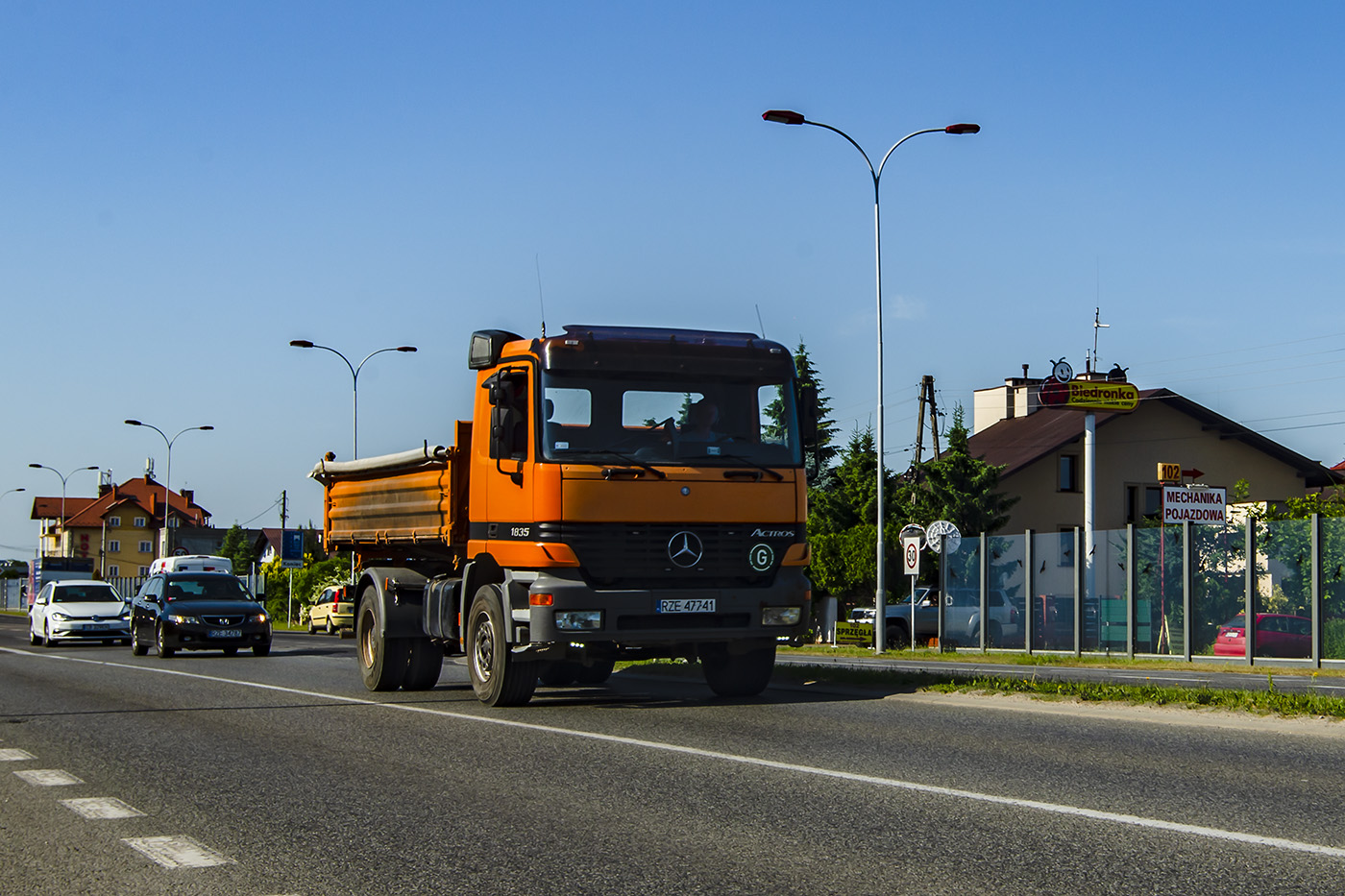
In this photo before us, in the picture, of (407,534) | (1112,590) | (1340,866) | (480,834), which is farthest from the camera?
(1112,590)

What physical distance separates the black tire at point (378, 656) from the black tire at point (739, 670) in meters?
3.41

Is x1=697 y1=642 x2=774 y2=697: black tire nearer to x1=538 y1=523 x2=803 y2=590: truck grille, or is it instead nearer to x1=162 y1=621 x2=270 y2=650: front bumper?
x1=538 y1=523 x2=803 y2=590: truck grille

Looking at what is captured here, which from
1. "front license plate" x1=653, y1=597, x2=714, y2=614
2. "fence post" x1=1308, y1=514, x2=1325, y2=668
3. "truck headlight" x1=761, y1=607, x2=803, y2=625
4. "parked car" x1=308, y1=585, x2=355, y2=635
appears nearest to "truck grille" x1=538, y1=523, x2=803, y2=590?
"front license plate" x1=653, y1=597, x2=714, y2=614

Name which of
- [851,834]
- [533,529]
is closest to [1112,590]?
[533,529]

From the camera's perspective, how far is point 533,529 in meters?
12.2

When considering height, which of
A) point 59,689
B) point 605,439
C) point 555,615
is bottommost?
point 59,689

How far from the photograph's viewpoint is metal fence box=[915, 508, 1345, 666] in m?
24.0

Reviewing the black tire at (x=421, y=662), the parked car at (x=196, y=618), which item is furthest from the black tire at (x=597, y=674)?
the parked car at (x=196, y=618)

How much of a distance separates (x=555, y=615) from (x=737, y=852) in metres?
6.09

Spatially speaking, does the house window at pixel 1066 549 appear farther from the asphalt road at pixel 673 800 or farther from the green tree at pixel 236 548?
the green tree at pixel 236 548

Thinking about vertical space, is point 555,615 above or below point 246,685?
above

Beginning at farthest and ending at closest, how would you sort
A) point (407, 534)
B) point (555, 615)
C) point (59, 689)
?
point (59, 689) < point (407, 534) < point (555, 615)

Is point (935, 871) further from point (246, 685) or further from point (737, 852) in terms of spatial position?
point (246, 685)

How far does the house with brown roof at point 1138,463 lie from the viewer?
2260 inches
